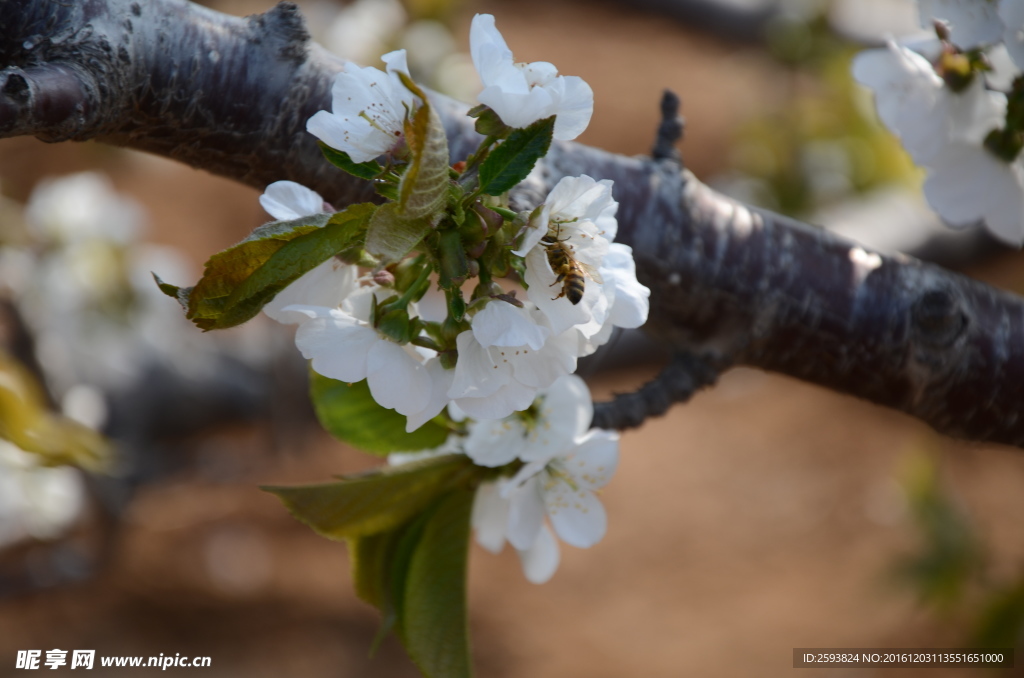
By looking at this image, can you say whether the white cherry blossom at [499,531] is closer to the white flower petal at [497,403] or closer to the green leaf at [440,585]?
the green leaf at [440,585]

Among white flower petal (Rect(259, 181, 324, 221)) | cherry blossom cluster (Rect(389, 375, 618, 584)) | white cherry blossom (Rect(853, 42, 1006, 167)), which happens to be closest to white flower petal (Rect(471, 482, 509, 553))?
cherry blossom cluster (Rect(389, 375, 618, 584))

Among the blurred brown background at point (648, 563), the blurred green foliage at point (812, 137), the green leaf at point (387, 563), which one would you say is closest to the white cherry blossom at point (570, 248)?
the green leaf at point (387, 563)

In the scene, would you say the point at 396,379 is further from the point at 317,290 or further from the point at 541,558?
the point at 541,558

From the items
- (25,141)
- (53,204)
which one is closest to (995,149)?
(53,204)

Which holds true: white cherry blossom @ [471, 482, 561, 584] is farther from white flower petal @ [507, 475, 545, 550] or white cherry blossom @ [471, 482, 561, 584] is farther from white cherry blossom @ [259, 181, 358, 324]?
white cherry blossom @ [259, 181, 358, 324]

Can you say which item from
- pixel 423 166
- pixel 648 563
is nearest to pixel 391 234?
pixel 423 166
